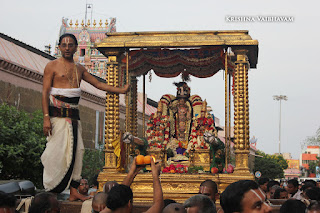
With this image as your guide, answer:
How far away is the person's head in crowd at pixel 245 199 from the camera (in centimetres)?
408

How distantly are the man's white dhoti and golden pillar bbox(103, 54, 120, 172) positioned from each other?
5858 millimetres

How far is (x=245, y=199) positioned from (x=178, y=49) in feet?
37.9

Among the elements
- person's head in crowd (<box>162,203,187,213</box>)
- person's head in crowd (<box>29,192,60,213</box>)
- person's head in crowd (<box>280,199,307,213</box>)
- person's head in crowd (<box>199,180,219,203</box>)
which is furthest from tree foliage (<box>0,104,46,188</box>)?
person's head in crowd (<box>162,203,187,213</box>)

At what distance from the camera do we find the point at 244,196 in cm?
409

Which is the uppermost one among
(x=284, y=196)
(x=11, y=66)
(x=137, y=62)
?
(x=11, y=66)

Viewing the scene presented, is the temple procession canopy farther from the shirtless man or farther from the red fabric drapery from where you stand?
the shirtless man

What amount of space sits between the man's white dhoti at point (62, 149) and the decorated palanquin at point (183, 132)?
21.7 ft

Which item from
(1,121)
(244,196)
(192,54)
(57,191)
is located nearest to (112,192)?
(244,196)

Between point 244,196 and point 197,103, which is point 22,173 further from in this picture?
point 244,196

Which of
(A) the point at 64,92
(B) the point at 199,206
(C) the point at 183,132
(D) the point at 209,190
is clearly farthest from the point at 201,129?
(B) the point at 199,206

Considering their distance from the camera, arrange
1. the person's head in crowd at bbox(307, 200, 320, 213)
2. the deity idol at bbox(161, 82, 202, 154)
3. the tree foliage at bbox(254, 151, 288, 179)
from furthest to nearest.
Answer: the tree foliage at bbox(254, 151, 288, 179), the deity idol at bbox(161, 82, 202, 154), the person's head in crowd at bbox(307, 200, 320, 213)

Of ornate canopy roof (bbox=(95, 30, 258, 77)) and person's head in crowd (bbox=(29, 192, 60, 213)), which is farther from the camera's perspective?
ornate canopy roof (bbox=(95, 30, 258, 77))

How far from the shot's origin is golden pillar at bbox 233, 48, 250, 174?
13727mm

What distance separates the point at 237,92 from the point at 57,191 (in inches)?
274
